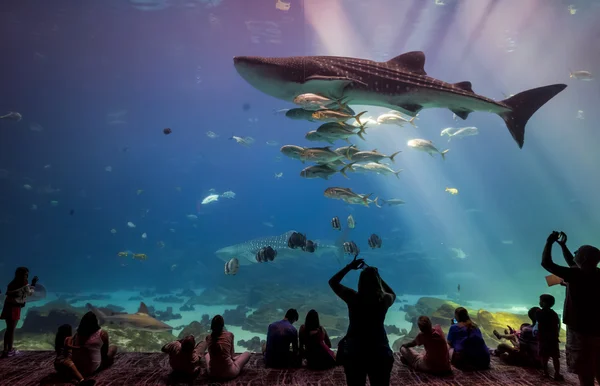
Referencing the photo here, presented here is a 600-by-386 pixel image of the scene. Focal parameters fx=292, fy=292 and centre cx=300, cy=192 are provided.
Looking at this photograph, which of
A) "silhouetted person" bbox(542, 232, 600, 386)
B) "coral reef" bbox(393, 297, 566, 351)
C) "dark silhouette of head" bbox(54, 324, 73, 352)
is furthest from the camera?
"coral reef" bbox(393, 297, 566, 351)

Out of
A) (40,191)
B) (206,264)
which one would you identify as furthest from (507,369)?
(40,191)

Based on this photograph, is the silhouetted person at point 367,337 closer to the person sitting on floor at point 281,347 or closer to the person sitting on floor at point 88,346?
the person sitting on floor at point 281,347

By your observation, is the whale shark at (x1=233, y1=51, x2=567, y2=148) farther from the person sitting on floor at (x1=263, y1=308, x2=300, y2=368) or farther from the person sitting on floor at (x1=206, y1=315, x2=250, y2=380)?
the person sitting on floor at (x1=263, y1=308, x2=300, y2=368)

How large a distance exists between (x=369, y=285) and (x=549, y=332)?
2902 mm

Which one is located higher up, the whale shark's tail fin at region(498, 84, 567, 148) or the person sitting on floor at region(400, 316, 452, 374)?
the whale shark's tail fin at region(498, 84, 567, 148)

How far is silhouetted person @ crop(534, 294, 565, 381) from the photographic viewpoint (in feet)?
12.2

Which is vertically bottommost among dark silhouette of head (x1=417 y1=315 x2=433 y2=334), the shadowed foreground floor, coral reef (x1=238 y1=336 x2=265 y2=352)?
coral reef (x1=238 y1=336 x2=265 y2=352)

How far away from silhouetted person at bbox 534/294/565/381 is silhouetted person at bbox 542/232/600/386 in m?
0.54

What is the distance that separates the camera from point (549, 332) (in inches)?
148

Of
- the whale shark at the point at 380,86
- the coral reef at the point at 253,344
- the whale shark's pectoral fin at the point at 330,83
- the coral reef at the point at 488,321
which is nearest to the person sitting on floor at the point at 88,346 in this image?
the whale shark at the point at 380,86

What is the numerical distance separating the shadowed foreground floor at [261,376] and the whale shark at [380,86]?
3.69 m

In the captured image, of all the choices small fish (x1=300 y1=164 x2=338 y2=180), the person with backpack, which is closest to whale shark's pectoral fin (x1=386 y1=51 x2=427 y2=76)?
small fish (x1=300 y1=164 x2=338 y2=180)

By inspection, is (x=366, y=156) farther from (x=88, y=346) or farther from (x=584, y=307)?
(x=88, y=346)

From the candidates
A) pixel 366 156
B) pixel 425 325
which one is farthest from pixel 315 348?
pixel 366 156
